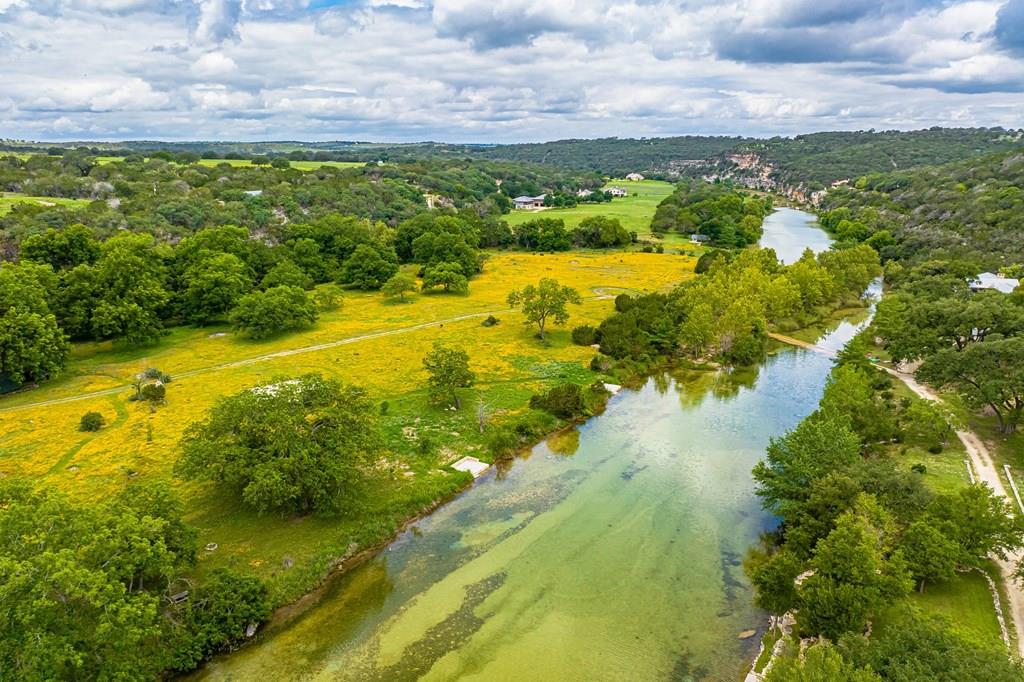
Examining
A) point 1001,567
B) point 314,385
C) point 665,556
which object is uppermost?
point 314,385

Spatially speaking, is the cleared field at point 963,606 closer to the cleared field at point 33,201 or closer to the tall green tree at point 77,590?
the tall green tree at point 77,590

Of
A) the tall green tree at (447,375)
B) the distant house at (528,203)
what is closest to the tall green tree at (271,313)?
the tall green tree at (447,375)

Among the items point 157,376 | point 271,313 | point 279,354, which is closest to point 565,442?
point 279,354

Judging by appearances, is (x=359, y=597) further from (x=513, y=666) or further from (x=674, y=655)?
(x=674, y=655)

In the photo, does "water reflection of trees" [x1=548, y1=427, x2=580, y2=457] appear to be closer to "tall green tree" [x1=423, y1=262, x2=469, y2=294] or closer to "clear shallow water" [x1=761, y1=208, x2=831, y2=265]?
"tall green tree" [x1=423, y1=262, x2=469, y2=294]

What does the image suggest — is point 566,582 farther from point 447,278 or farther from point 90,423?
point 447,278

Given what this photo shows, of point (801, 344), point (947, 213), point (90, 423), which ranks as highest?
point (947, 213)

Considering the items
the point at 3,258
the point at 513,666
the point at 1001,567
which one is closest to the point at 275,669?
the point at 513,666
